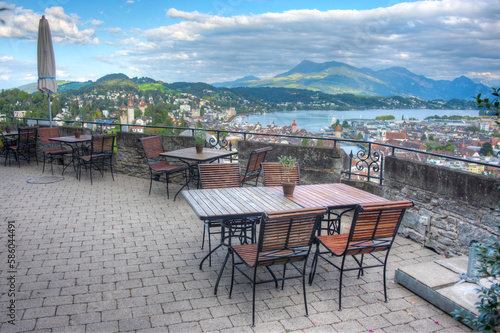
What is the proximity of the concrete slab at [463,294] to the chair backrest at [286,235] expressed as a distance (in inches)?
49.2

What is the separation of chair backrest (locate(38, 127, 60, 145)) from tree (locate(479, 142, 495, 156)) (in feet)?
28.4

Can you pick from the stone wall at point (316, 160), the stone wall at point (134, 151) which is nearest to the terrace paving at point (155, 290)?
the stone wall at point (316, 160)

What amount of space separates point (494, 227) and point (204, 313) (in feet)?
9.87

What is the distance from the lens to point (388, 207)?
2762 mm

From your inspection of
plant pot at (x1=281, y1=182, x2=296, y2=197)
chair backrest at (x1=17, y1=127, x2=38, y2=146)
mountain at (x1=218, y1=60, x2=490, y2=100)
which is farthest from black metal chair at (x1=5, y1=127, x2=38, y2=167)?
mountain at (x1=218, y1=60, x2=490, y2=100)

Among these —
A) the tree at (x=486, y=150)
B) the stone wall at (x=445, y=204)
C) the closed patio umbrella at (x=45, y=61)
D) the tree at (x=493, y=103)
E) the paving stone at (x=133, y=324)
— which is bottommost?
the paving stone at (x=133, y=324)

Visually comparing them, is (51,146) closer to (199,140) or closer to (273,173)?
(199,140)

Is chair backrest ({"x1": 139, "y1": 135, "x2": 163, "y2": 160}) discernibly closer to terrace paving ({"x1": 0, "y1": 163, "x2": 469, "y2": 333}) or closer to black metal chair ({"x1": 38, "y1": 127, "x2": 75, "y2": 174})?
terrace paving ({"x1": 0, "y1": 163, "x2": 469, "y2": 333})

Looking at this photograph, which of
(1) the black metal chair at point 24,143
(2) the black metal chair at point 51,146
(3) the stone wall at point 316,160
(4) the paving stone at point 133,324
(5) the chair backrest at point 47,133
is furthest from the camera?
(1) the black metal chair at point 24,143

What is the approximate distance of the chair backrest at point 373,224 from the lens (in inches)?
108

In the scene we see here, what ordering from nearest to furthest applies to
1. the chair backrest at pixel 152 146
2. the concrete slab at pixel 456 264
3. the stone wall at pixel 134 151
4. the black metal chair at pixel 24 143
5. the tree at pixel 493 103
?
1. the tree at pixel 493 103
2. the concrete slab at pixel 456 264
3. the chair backrest at pixel 152 146
4. the stone wall at pixel 134 151
5. the black metal chair at pixel 24 143

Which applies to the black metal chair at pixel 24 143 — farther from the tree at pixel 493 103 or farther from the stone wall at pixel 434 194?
the tree at pixel 493 103

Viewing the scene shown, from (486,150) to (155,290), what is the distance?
3.72 meters

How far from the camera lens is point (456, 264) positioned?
3.39 m
